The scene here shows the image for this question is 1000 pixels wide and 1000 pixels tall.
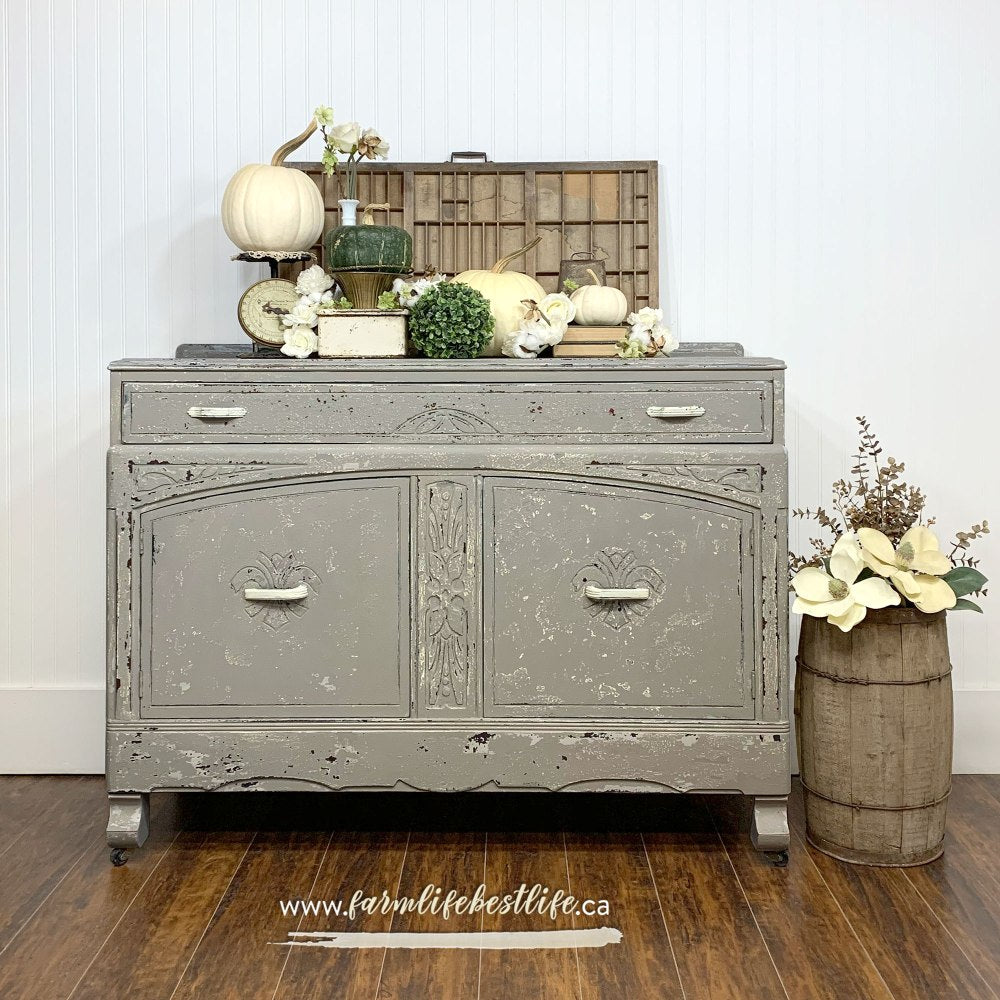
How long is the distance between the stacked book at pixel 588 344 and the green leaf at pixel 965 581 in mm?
828

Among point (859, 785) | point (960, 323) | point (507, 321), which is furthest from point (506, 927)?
point (960, 323)

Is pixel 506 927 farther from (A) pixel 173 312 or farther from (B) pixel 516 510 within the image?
(A) pixel 173 312

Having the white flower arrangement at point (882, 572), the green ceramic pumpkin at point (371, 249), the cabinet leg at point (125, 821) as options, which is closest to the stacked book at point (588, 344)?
the green ceramic pumpkin at point (371, 249)

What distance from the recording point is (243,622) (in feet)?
6.73

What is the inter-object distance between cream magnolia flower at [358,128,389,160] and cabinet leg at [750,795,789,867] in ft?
5.18

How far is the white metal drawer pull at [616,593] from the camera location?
79.7 inches

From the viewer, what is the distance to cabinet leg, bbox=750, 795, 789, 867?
2.05 meters

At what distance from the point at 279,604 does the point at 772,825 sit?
3.51ft

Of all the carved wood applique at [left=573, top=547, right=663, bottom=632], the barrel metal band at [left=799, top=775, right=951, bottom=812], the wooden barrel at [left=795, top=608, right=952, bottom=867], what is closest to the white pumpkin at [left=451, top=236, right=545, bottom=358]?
the carved wood applique at [left=573, top=547, right=663, bottom=632]

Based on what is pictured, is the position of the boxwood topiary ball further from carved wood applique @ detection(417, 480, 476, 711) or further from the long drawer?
carved wood applique @ detection(417, 480, 476, 711)

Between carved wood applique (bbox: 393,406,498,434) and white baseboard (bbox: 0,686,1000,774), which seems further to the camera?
white baseboard (bbox: 0,686,1000,774)

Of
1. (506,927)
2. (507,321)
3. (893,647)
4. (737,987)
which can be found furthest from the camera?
(507,321)

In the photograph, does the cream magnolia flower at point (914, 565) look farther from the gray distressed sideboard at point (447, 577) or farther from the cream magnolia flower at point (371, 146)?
the cream magnolia flower at point (371, 146)

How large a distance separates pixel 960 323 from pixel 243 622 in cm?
184
